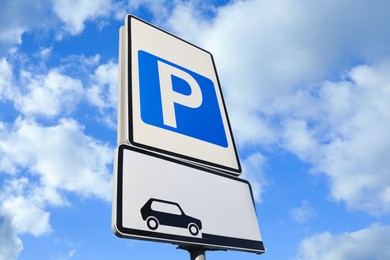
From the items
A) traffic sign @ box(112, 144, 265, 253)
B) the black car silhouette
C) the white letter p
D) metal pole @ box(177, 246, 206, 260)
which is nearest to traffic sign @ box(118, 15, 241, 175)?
the white letter p

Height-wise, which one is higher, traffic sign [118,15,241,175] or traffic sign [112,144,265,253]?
traffic sign [118,15,241,175]

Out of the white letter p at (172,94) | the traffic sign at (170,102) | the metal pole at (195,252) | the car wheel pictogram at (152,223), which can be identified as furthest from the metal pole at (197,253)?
the white letter p at (172,94)

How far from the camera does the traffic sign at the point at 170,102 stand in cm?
176

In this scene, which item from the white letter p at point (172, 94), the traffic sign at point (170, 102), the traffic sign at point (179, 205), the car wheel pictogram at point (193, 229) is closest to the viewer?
the traffic sign at point (179, 205)

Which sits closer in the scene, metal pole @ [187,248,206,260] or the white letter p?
metal pole @ [187,248,206,260]

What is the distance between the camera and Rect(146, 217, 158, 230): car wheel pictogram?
136cm

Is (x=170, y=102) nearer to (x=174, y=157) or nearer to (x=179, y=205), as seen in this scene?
(x=174, y=157)

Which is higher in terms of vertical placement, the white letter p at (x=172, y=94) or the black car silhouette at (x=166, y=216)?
the white letter p at (x=172, y=94)

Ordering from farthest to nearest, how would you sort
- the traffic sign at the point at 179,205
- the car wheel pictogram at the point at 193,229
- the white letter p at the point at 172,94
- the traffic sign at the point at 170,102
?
the white letter p at the point at 172,94 < the traffic sign at the point at 170,102 < the car wheel pictogram at the point at 193,229 < the traffic sign at the point at 179,205

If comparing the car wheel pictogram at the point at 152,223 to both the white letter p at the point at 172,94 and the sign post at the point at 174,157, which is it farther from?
the white letter p at the point at 172,94

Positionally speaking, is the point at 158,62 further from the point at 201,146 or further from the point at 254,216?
the point at 254,216

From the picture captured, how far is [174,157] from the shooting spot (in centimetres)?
174

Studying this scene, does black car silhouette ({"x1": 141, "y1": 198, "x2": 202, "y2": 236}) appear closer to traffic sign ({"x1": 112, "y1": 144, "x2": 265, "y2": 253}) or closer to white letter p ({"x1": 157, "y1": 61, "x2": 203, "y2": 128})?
traffic sign ({"x1": 112, "y1": 144, "x2": 265, "y2": 253})

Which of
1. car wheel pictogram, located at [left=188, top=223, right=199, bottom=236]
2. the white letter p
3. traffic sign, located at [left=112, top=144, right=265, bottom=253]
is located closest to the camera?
traffic sign, located at [left=112, top=144, right=265, bottom=253]
